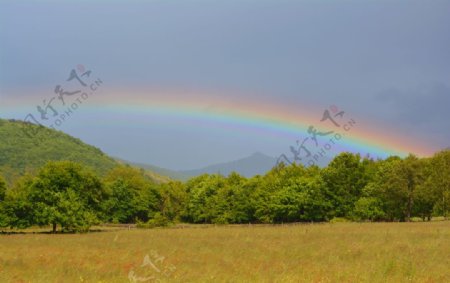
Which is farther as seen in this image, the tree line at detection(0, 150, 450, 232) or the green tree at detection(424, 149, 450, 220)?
the green tree at detection(424, 149, 450, 220)

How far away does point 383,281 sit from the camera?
13.4 metres

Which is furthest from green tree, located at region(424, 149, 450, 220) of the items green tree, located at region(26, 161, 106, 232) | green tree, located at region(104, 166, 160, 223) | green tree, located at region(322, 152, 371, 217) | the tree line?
green tree, located at region(104, 166, 160, 223)

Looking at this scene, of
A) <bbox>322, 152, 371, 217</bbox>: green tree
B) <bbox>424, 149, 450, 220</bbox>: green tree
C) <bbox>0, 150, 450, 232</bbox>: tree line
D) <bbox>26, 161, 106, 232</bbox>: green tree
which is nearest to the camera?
<bbox>26, 161, 106, 232</bbox>: green tree

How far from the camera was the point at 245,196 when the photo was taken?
109m

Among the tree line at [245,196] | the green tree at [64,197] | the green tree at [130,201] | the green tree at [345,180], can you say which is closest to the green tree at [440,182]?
the tree line at [245,196]

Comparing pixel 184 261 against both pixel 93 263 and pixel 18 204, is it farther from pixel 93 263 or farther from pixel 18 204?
pixel 18 204

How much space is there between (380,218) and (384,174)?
9001 millimetres

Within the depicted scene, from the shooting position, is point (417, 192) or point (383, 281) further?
point (417, 192)

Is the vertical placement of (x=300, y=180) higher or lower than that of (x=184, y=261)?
higher

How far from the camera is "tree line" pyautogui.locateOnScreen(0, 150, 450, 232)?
62.0 metres

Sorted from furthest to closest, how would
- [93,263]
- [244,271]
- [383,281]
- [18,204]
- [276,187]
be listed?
[276,187] → [18,204] → [93,263] → [244,271] → [383,281]

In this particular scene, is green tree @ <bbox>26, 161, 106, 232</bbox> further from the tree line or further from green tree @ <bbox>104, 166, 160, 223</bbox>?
green tree @ <bbox>104, 166, 160, 223</bbox>

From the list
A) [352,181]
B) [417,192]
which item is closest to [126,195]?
[352,181]

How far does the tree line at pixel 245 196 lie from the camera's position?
62.0 metres
